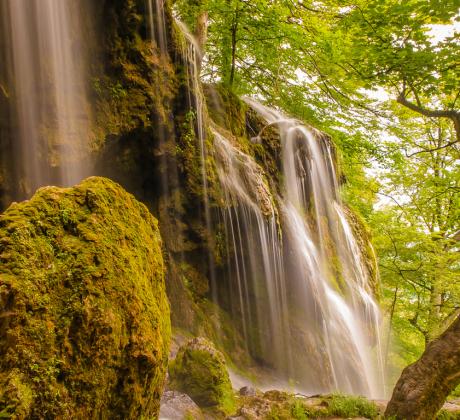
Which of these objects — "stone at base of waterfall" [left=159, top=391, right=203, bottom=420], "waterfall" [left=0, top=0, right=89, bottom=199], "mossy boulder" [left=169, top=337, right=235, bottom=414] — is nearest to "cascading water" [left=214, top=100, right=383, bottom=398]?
"waterfall" [left=0, top=0, right=89, bottom=199]

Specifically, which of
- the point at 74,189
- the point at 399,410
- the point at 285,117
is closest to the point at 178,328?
the point at 399,410

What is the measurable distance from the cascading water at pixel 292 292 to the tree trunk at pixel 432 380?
383 centimetres

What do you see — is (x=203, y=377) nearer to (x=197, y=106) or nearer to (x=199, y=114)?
(x=199, y=114)

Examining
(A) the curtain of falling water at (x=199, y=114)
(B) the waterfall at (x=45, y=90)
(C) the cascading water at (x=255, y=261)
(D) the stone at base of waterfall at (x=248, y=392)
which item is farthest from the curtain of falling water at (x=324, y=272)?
(B) the waterfall at (x=45, y=90)

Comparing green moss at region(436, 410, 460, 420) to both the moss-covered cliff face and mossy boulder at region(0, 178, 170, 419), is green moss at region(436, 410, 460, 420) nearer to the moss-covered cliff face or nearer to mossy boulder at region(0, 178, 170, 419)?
the moss-covered cliff face

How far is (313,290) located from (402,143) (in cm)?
599

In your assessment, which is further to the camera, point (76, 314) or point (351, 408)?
point (351, 408)

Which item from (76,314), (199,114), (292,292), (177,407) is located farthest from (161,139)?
(76,314)

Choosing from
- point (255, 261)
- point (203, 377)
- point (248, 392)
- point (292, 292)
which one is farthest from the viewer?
point (292, 292)

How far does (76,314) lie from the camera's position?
2.45 metres

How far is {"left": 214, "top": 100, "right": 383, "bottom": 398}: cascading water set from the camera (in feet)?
28.5

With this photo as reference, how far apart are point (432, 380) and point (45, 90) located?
6.30 m

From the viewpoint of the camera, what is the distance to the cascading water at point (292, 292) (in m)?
8.68

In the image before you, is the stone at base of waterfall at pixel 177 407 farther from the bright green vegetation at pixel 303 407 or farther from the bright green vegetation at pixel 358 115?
the bright green vegetation at pixel 358 115
